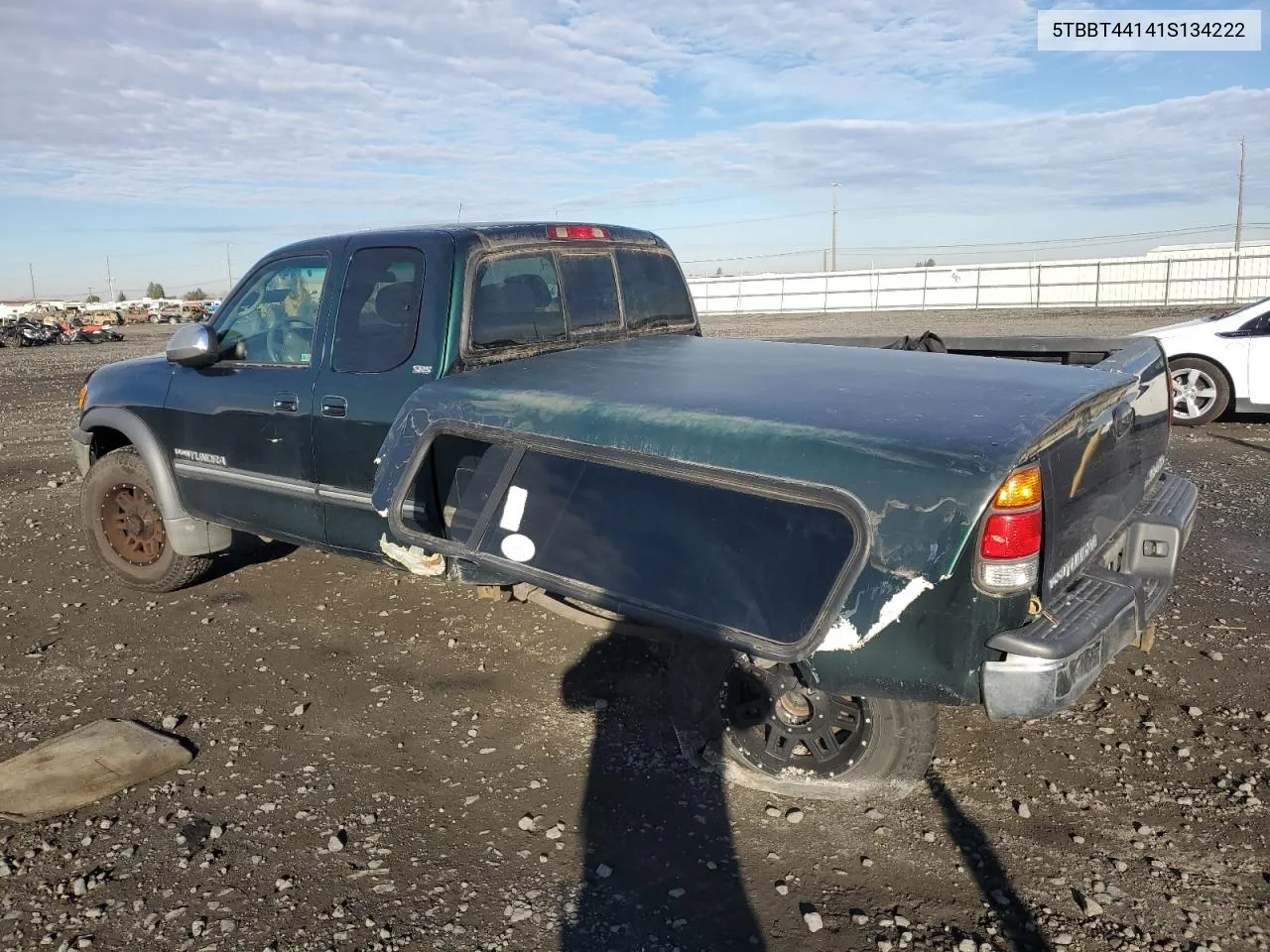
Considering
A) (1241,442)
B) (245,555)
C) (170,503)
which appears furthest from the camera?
(1241,442)

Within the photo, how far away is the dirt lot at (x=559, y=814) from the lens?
2855 mm

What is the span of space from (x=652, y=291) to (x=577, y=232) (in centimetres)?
61

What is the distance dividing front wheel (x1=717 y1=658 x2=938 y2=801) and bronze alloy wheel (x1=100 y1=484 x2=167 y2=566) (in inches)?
155

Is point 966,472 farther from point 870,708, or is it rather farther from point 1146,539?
point 1146,539

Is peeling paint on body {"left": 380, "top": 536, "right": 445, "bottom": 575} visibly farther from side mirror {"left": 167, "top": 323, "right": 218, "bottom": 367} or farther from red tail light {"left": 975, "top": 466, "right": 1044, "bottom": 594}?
red tail light {"left": 975, "top": 466, "right": 1044, "bottom": 594}

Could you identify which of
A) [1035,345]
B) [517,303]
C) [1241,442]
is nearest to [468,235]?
[517,303]

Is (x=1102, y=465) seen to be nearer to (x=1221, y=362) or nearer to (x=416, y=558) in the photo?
(x=416, y=558)

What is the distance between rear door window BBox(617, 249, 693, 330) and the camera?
16.8 ft

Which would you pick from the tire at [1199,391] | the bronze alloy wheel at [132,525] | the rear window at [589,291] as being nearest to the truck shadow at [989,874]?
the rear window at [589,291]

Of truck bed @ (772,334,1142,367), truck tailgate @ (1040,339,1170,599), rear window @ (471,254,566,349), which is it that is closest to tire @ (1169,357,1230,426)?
truck bed @ (772,334,1142,367)

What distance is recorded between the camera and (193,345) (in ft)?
16.2

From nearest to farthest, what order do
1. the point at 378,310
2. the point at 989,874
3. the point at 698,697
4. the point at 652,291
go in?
1. the point at 989,874
2. the point at 698,697
3. the point at 378,310
4. the point at 652,291

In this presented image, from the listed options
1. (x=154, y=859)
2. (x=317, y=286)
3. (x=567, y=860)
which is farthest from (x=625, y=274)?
(x=154, y=859)

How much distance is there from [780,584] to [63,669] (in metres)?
3.86
